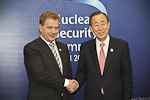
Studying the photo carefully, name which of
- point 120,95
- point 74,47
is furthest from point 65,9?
point 120,95

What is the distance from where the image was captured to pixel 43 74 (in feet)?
6.52

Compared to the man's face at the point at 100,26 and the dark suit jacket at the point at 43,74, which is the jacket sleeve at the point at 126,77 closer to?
the man's face at the point at 100,26

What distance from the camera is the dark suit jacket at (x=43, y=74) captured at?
2000mm

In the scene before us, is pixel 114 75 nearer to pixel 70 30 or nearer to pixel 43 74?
pixel 43 74

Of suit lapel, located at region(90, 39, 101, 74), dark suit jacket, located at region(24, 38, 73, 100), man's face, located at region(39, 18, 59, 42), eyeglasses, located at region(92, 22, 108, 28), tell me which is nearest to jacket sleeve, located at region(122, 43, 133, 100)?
suit lapel, located at region(90, 39, 101, 74)

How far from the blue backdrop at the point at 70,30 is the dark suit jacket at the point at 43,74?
1384 millimetres

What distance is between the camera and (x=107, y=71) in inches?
81.8

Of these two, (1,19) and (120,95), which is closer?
(120,95)

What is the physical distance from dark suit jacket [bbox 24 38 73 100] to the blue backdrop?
4.54ft

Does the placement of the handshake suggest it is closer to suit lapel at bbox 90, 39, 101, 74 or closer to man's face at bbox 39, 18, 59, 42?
suit lapel at bbox 90, 39, 101, 74

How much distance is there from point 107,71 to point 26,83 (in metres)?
2.03

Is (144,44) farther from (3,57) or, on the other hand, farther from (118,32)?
(3,57)

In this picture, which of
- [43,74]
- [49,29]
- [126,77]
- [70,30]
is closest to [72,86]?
[43,74]

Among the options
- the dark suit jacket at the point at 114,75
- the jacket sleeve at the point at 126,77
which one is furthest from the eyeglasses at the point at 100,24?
the jacket sleeve at the point at 126,77
